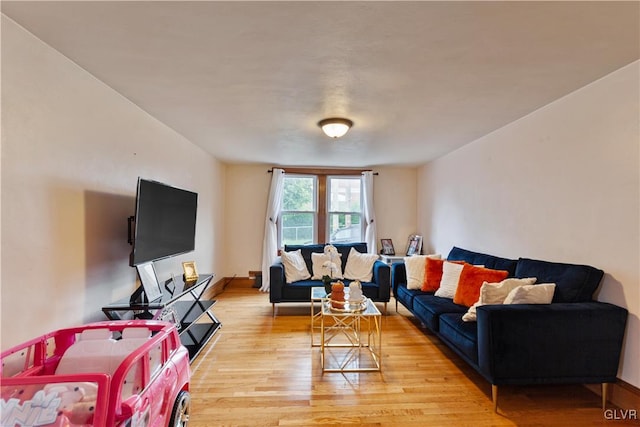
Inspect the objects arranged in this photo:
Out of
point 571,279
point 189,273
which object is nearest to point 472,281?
point 571,279

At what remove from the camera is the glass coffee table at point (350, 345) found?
252cm

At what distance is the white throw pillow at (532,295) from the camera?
6.98ft

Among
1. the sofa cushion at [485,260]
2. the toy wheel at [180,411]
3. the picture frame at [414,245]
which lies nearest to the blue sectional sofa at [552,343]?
the sofa cushion at [485,260]

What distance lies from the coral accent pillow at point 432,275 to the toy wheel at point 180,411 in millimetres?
2674

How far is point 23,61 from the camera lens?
5.15 feet

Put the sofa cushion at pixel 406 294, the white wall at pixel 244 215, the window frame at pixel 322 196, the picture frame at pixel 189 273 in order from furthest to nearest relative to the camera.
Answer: the window frame at pixel 322 196 < the white wall at pixel 244 215 < the sofa cushion at pixel 406 294 < the picture frame at pixel 189 273

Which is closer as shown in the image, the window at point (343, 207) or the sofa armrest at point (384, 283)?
the sofa armrest at point (384, 283)

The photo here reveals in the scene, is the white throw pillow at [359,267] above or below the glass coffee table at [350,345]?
above

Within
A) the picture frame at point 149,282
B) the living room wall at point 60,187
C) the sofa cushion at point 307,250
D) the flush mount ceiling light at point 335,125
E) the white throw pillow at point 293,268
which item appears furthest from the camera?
the sofa cushion at point 307,250

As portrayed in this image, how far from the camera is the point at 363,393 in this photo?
2168 mm

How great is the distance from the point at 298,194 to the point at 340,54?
400cm

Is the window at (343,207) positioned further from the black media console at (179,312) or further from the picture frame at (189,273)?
the picture frame at (189,273)

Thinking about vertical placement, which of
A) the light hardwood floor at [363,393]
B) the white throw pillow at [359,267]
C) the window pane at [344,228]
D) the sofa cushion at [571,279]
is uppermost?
the window pane at [344,228]

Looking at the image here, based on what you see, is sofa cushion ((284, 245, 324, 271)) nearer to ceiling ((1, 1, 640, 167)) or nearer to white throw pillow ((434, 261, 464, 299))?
white throw pillow ((434, 261, 464, 299))
